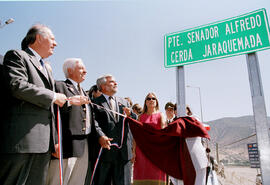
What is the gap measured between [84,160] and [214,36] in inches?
104

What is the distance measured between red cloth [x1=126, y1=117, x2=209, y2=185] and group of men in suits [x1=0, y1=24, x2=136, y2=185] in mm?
256

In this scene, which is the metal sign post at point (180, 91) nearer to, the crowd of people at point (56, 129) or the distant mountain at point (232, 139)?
the crowd of people at point (56, 129)

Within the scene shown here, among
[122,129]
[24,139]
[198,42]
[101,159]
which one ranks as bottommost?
[101,159]

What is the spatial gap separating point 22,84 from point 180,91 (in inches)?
100

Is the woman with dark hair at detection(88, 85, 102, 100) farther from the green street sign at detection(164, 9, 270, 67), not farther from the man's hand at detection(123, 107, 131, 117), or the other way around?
the green street sign at detection(164, 9, 270, 67)

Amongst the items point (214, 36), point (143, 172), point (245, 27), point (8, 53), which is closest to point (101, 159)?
point (143, 172)

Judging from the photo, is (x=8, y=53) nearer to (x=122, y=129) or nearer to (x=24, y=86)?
(x=24, y=86)

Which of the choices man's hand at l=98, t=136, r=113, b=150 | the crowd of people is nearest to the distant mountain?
the crowd of people

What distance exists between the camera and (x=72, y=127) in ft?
8.04

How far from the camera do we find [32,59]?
206 cm

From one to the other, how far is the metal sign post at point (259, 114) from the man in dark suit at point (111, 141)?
1740 millimetres

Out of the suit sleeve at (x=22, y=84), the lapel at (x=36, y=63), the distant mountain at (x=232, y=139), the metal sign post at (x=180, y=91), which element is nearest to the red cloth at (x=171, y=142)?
the metal sign post at (x=180, y=91)

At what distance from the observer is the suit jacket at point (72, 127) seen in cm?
238

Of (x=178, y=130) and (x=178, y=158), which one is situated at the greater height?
(x=178, y=130)
